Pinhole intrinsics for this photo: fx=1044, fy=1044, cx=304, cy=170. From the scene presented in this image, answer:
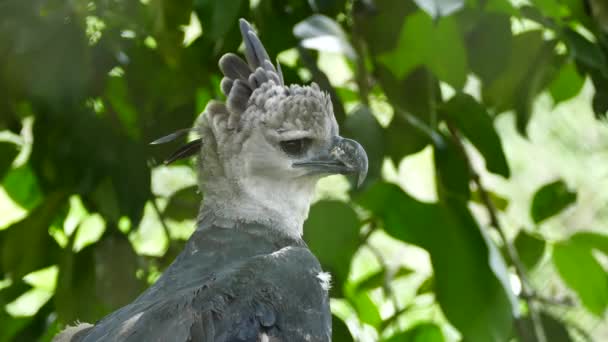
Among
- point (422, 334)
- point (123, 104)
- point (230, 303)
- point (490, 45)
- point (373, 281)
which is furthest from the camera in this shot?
point (373, 281)

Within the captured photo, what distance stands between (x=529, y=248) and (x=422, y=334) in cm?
32

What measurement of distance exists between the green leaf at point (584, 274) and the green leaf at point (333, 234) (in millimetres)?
442

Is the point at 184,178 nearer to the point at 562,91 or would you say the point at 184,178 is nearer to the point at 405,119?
the point at 405,119

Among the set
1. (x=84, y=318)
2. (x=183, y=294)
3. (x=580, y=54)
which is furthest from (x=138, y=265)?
(x=580, y=54)

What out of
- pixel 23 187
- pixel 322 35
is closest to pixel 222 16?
pixel 322 35

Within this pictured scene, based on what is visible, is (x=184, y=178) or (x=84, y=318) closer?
(x=84, y=318)

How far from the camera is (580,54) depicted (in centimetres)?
170

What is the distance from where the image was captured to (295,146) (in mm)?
1604

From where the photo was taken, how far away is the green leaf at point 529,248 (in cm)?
205

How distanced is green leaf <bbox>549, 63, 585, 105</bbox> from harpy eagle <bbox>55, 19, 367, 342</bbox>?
2.03 ft

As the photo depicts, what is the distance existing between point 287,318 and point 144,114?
679 millimetres

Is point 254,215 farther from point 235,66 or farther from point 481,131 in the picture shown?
point 481,131

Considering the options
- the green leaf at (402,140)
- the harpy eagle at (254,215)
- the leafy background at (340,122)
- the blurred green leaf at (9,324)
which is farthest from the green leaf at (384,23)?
the blurred green leaf at (9,324)

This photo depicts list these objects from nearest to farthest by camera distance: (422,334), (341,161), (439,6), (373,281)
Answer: (439,6) < (341,161) < (422,334) < (373,281)
